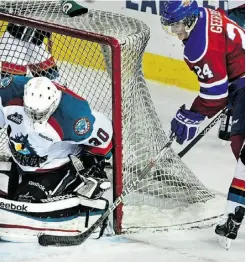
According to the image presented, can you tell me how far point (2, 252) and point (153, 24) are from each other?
2.22 metres

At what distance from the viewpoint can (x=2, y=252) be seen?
3156 millimetres

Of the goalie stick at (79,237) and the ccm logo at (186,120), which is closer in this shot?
the goalie stick at (79,237)

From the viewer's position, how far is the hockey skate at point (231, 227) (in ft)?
10.6

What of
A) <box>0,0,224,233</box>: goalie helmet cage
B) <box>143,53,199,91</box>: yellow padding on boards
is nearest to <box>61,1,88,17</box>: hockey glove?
<box>0,0,224,233</box>: goalie helmet cage

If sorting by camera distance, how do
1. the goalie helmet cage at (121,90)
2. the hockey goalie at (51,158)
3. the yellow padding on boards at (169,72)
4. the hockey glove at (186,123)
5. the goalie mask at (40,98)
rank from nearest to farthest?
the goalie mask at (40,98) < the hockey goalie at (51,158) < the goalie helmet cage at (121,90) < the hockey glove at (186,123) < the yellow padding on boards at (169,72)

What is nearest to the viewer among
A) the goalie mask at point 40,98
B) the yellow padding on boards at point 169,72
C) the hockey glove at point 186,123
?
the goalie mask at point 40,98

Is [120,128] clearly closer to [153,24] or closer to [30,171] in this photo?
[30,171]

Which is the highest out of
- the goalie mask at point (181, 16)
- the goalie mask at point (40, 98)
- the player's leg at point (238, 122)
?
the goalie mask at point (181, 16)

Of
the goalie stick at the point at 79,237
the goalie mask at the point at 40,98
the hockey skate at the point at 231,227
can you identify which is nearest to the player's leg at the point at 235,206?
the hockey skate at the point at 231,227

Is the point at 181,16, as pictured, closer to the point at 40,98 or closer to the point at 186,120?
the point at 186,120

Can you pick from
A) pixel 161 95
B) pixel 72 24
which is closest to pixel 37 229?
pixel 72 24

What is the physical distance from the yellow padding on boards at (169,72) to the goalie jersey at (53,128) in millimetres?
1775

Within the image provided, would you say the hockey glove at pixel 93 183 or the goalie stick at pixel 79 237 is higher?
the hockey glove at pixel 93 183

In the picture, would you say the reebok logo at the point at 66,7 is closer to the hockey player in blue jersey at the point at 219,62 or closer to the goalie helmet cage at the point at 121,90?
A: the goalie helmet cage at the point at 121,90
